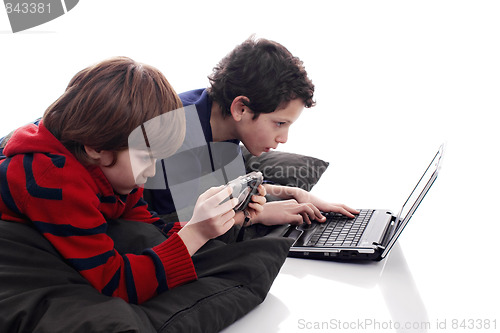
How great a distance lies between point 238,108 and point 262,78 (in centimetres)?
12

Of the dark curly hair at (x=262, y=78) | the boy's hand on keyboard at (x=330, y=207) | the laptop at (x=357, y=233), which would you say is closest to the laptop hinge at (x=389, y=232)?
the laptop at (x=357, y=233)

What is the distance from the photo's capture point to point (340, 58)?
2301mm

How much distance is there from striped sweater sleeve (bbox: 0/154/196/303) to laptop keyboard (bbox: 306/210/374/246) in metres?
0.47

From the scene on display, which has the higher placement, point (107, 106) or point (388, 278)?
point (107, 106)

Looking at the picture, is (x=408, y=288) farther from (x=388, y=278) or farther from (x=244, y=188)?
(x=244, y=188)

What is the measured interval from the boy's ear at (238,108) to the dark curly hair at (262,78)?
0.01m

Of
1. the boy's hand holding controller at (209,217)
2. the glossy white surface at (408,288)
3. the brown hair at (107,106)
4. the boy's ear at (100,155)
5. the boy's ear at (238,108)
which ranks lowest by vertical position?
the glossy white surface at (408,288)

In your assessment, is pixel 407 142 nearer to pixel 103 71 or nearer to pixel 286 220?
pixel 286 220

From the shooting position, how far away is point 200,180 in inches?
53.0

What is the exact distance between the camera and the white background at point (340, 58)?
1.93 m

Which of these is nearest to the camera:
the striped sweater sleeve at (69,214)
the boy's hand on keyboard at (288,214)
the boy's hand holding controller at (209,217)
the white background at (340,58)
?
the striped sweater sleeve at (69,214)

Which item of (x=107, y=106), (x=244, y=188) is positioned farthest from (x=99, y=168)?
(x=244, y=188)

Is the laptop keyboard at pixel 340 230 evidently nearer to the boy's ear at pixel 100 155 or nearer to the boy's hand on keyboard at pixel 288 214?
→ the boy's hand on keyboard at pixel 288 214

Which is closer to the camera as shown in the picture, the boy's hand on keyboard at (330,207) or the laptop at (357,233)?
the laptop at (357,233)
